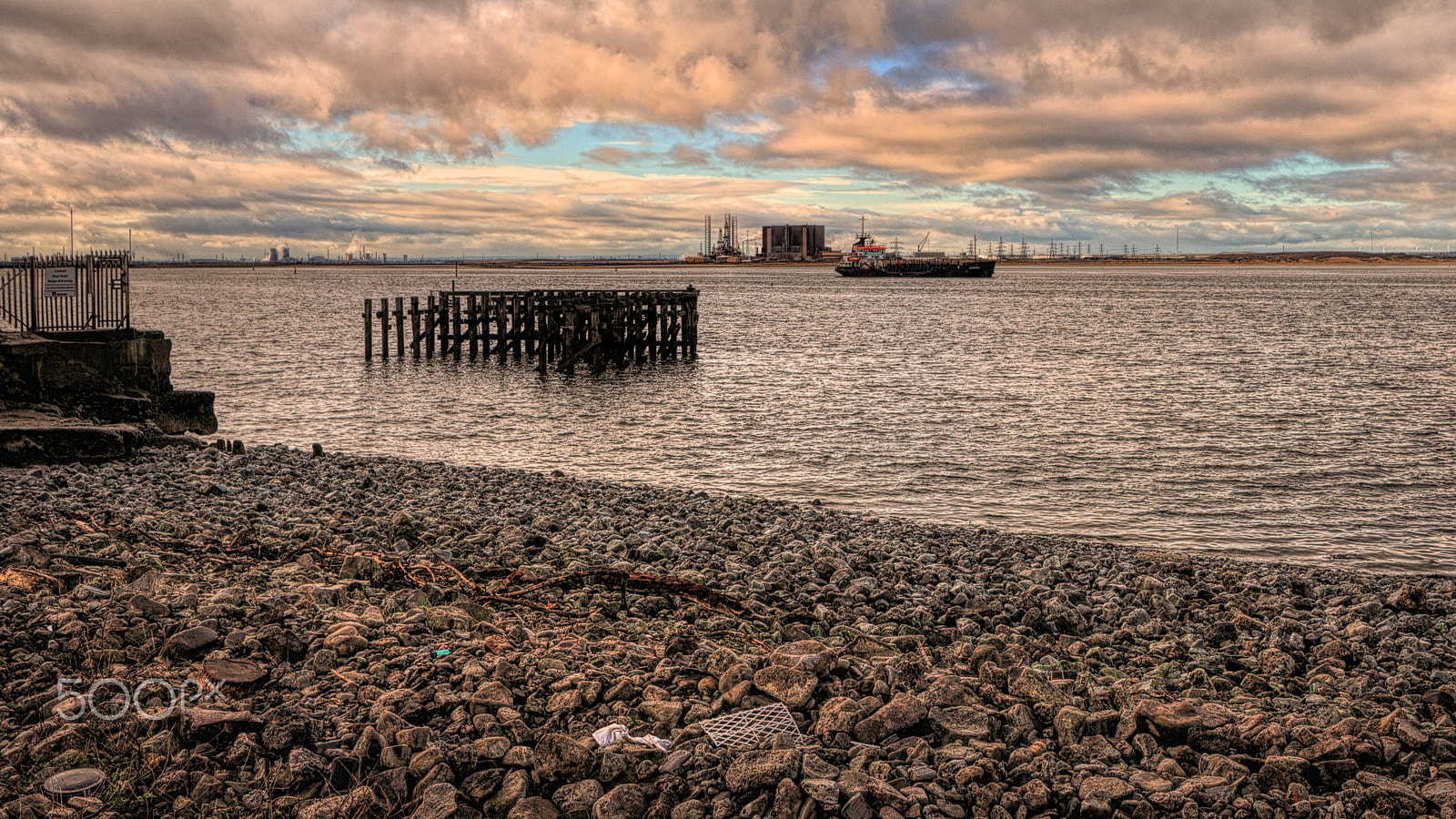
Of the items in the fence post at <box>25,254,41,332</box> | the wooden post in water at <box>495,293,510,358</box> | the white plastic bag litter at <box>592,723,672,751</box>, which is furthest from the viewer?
the wooden post in water at <box>495,293,510,358</box>

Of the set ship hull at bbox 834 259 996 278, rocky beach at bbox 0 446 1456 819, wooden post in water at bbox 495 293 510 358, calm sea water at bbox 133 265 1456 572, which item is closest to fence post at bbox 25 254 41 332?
calm sea water at bbox 133 265 1456 572

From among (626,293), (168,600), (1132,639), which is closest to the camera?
(168,600)

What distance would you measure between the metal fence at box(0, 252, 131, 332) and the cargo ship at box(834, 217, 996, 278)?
6865 inches

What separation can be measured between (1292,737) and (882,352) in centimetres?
3985

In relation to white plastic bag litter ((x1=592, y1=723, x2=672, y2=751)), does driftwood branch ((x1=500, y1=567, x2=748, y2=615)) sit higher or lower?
lower

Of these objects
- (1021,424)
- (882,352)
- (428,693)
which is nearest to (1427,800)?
(428,693)

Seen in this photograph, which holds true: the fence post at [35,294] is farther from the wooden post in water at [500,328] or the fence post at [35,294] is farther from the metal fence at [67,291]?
the wooden post in water at [500,328]

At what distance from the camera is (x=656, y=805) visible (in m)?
4.51

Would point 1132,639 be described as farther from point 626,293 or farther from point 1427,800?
point 626,293

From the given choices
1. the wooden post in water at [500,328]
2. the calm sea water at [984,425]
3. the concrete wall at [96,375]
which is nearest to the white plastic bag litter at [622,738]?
the calm sea water at [984,425]

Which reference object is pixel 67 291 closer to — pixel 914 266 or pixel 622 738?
pixel 622 738

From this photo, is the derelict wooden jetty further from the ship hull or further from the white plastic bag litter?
the ship hull

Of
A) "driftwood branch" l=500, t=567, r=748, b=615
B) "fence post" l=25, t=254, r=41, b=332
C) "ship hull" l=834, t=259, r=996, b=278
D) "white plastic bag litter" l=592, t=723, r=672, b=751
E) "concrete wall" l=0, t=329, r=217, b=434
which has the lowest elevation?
"driftwood branch" l=500, t=567, r=748, b=615

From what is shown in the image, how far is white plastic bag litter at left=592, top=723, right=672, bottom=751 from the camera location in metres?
4.95
